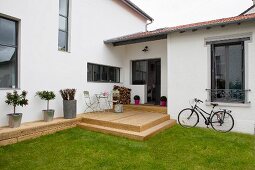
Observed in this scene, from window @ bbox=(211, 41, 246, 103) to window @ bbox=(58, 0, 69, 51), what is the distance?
5.77 meters

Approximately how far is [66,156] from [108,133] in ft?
6.37

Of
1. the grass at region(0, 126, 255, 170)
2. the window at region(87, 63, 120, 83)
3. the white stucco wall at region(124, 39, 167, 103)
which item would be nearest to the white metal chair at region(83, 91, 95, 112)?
the window at region(87, 63, 120, 83)

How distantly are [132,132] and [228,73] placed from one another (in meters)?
4.10

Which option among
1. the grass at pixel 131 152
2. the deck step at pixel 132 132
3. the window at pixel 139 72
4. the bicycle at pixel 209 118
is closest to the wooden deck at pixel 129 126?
the deck step at pixel 132 132

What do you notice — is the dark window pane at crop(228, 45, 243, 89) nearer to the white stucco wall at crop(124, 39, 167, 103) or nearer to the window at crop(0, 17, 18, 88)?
→ the white stucco wall at crop(124, 39, 167, 103)

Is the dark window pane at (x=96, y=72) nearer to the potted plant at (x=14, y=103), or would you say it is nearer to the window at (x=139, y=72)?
the window at (x=139, y=72)

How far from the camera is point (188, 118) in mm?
7340

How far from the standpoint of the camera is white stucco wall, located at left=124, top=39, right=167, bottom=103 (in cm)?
965

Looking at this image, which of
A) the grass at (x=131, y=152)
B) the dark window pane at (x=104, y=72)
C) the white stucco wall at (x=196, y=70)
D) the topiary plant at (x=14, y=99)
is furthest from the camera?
the dark window pane at (x=104, y=72)

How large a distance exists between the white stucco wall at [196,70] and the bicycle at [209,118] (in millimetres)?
195

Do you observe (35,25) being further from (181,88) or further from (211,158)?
(211,158)

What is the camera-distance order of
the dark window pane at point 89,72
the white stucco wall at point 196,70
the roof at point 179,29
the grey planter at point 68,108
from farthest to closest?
the dark window pane at point 89,72
the grey planter at point 68,108
the white stucco wall at point 196,70
the roof at point 179,29

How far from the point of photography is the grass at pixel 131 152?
4020 millimetres

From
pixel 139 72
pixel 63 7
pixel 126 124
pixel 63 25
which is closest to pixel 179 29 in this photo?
pixel 139 72
